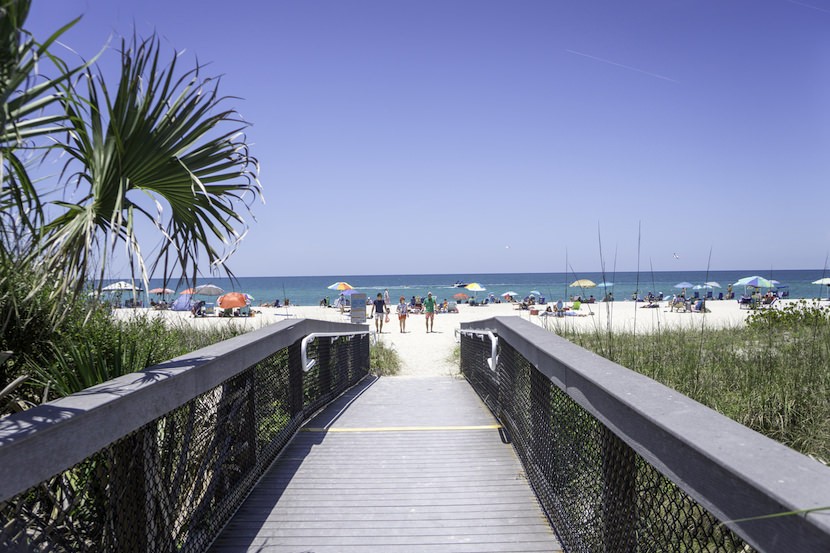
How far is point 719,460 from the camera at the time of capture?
4.93 ft

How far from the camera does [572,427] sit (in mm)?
3404

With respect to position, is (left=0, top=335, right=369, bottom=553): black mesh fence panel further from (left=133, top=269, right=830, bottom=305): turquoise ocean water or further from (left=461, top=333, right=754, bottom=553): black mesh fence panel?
(left=133, top=269, right=830, bottom=305): turquoise ocean water

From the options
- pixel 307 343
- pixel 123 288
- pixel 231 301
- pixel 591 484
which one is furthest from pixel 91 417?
pixel 231 301

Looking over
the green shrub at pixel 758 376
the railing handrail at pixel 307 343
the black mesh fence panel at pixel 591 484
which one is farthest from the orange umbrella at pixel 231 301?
the black mesh fence panel at pixel 591 484

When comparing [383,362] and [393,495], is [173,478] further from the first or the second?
[383,362]

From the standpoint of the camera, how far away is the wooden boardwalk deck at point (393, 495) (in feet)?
10.6

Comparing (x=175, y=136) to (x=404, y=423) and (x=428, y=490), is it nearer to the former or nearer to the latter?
(x=428, y=490)

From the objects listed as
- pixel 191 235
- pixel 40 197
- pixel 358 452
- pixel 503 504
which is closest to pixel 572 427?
pixel 503 504

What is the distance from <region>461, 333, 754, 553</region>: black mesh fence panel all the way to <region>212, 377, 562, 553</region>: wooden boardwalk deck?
197 mm

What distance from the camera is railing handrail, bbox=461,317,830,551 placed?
1255 mm

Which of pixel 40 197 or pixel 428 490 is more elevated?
pixel 40 197

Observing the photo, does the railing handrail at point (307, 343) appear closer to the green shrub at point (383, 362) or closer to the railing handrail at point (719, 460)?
the railing handrail at point (719, 460)

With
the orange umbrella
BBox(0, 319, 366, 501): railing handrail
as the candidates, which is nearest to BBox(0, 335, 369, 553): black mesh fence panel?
BBox(0, 319, 366, 501): railing handrail

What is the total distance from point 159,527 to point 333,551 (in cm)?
88
